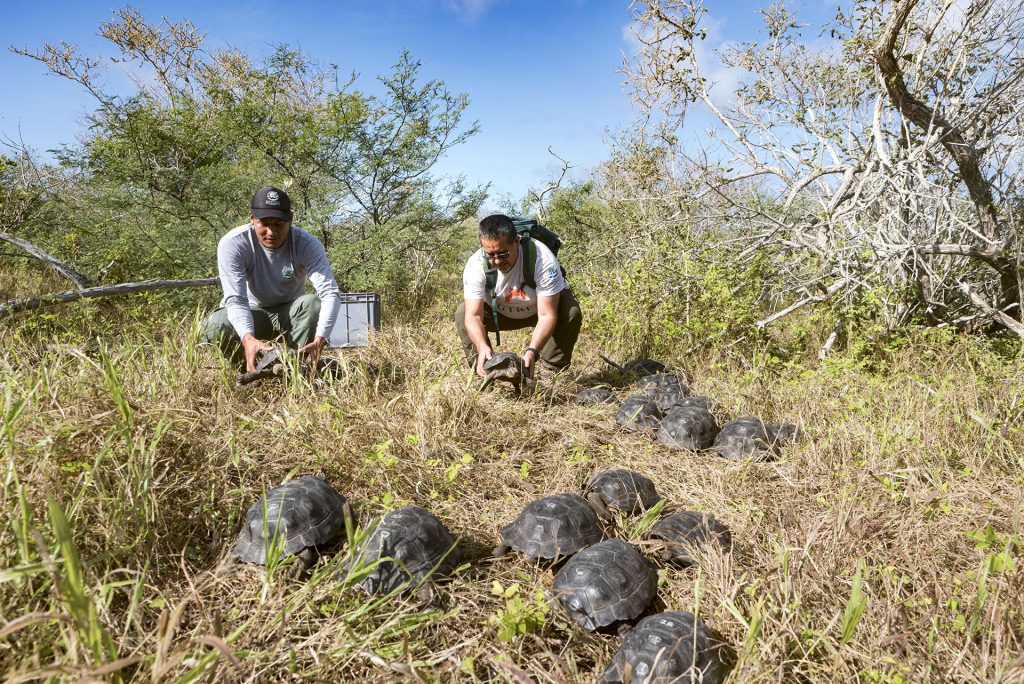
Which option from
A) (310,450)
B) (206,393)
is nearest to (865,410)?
(310,450)

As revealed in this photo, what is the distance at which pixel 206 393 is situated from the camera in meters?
3.55

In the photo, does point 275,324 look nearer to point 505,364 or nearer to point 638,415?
point 505,364

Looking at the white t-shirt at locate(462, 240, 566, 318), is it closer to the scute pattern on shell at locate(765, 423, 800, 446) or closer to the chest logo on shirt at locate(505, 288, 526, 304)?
the chest logo on shirt at locate(505, 288, 526, 304)

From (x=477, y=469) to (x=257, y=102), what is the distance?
655 centimetres

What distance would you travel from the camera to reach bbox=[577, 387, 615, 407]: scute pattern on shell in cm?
461

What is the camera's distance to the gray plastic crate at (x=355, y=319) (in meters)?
5.95

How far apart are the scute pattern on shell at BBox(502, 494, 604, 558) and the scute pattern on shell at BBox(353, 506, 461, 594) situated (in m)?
0.28

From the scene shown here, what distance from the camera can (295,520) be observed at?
2420mm

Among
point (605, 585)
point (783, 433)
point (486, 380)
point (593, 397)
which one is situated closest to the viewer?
point (605, 585)

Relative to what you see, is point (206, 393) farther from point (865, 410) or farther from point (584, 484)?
point (865, 410)

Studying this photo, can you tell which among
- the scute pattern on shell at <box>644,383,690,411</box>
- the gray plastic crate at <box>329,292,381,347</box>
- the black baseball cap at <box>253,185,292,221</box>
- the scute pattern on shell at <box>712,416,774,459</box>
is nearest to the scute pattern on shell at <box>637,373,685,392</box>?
the scute pattern on shell at <box>644,383,690,411</box>

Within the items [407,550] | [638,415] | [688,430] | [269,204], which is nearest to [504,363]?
[638,415]

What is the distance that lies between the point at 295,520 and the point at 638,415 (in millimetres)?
2522

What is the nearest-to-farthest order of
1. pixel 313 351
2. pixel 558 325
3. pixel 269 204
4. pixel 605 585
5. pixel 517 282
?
pixel 605 585, pixel 313 351, pixel 269 204, pixel 517 282, pixel 558 325
